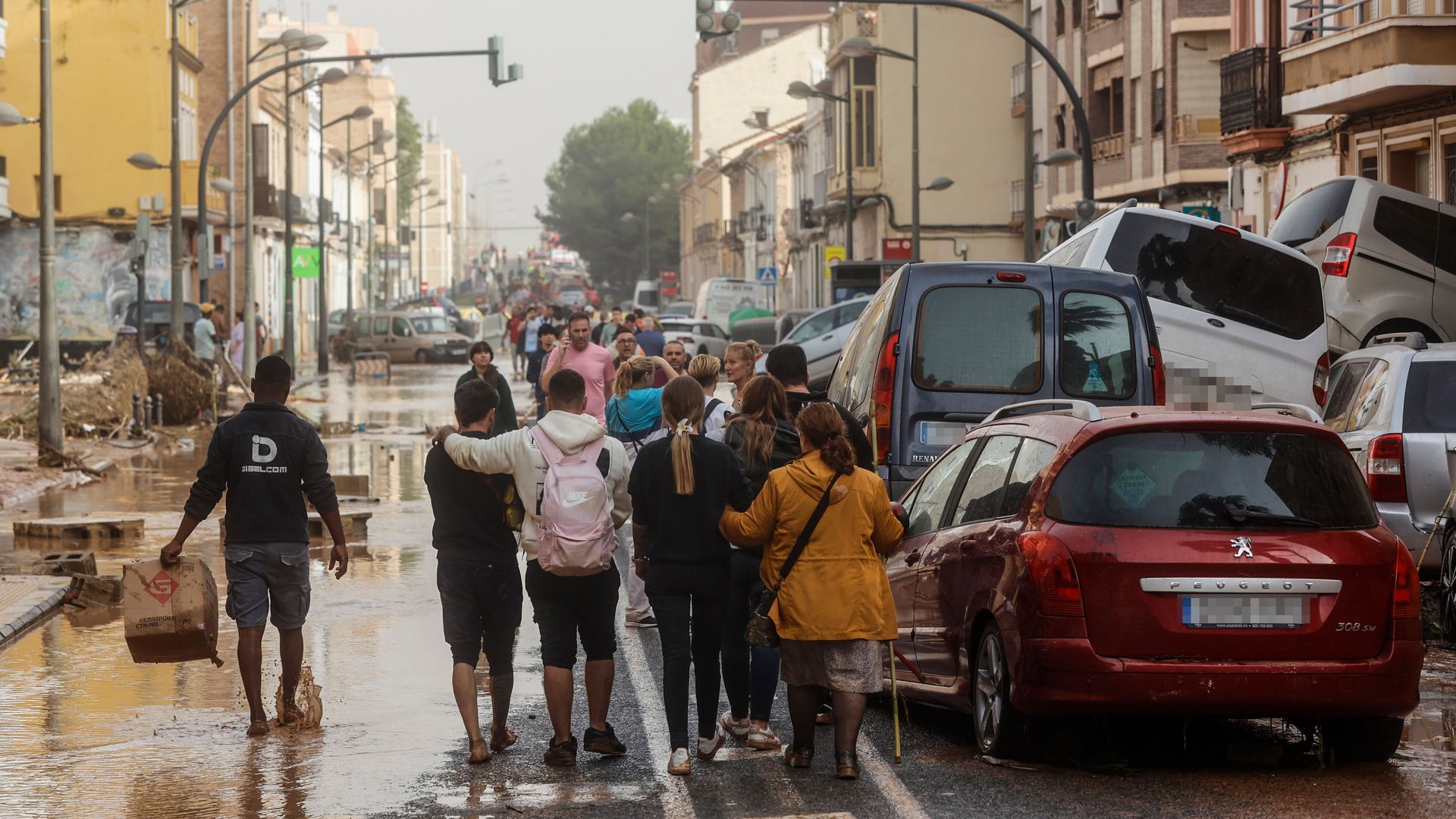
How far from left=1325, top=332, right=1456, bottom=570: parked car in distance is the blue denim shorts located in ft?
19.9

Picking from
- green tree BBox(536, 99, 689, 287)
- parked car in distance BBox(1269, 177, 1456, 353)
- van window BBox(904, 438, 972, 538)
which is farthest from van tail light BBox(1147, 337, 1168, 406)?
green tree BBox(536, 99, 689, 287)

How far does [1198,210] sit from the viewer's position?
88.9ft

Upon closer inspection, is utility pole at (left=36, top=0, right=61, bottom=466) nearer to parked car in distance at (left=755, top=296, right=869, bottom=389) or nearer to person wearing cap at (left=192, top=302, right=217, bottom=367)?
person wearing cap at (left=192, top=302, right=217, bottom=367)

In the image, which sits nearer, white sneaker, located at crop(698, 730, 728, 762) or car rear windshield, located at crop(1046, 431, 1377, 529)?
car rear windshield, located at crop(1046, 431, 1377, 529)

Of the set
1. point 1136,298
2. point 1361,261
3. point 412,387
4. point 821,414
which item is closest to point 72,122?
point 412,387

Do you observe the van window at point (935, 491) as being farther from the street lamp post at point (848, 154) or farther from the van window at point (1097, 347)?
the street lamp post at point (848, 154)

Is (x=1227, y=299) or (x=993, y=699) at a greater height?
(x=1227, y=299)

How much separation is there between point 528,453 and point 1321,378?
9299 millimetres

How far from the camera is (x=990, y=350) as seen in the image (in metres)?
12.0

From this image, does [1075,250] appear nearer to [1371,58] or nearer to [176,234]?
[1371,58]

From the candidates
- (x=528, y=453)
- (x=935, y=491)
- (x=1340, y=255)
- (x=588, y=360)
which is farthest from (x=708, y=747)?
(x=1340, y=255)

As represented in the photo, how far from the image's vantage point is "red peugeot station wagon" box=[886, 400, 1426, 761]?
7035mm

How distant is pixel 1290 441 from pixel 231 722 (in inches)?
182

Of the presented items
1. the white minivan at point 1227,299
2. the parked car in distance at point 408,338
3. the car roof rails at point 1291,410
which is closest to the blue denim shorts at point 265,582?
the car roof rails at point 1291,410
